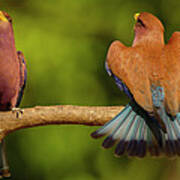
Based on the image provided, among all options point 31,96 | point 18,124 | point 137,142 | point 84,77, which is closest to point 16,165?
point 31,96

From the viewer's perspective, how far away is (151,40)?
2.57m

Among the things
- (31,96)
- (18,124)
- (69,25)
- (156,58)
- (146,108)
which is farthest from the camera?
(69,25)

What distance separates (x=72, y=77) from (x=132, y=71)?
5.39 ft

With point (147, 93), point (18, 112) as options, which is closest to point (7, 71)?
point (18, 112)

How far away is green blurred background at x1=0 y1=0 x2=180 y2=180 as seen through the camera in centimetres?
400

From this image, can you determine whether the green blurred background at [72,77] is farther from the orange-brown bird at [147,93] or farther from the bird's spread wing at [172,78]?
the bird's spread wing at [172,78]

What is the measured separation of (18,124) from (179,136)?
817 millimetres

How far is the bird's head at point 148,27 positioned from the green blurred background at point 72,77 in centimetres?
143

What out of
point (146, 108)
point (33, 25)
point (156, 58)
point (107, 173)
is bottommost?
point (107, 173)

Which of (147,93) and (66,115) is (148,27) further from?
(66,115)

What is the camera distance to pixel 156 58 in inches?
96.2

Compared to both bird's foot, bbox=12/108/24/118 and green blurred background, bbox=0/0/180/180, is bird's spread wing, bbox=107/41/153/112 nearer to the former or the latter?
bird's foot, bbox=12/108/24/118

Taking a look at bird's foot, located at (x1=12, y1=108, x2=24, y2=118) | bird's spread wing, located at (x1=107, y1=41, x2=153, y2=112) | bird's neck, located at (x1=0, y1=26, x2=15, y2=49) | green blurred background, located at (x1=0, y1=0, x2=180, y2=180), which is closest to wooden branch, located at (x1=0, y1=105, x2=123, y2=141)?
bird's foot, located at (x1=12, y1=108, x2=24, y2=118)

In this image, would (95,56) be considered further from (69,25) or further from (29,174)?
(29,174)
